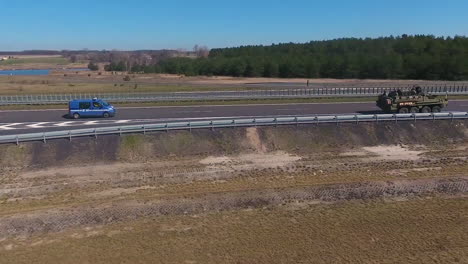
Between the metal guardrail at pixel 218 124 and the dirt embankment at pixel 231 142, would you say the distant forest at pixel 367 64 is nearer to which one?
the metal guardrail at pixel 218 124

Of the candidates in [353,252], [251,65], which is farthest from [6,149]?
[251,65]

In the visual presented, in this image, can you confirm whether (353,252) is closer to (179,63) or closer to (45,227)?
(45,227)

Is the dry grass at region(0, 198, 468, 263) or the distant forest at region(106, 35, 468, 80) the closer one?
the dry grass at region(0, 198, 468, 263)

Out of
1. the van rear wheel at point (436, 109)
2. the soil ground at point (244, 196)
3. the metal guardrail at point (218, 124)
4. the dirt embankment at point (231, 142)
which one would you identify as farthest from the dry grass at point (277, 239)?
the van rear wheel at point (436, 109)

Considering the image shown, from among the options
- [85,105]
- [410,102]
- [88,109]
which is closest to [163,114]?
[88,109]

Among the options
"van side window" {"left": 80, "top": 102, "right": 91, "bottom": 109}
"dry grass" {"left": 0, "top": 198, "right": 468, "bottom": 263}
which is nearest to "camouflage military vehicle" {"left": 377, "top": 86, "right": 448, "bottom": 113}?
"dry grass" {"left": 0, "top": 198, "right": 468, "bottom": 263}

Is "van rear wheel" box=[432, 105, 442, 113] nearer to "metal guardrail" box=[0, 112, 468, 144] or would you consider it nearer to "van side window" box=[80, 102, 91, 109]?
"metal guardrail" box=[0, 112, 468, 144]
